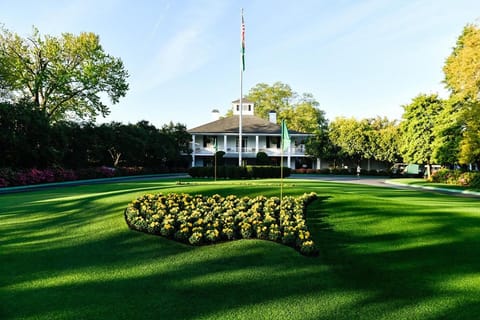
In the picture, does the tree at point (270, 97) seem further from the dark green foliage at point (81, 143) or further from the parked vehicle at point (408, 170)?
the parked vehicle at point (408, 170)

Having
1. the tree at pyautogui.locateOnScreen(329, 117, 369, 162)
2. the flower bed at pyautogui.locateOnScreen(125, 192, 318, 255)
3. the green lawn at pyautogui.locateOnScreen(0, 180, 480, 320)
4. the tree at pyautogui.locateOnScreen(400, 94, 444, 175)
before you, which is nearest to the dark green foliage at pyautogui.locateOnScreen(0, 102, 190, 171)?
the green lawn at pyautogui.locateOnScreen(0, 180, 480, 320)

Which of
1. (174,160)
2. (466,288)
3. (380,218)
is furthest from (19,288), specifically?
(174,160)

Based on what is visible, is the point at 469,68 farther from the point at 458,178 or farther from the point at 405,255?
the point at 405,255

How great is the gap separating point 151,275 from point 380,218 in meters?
5.74

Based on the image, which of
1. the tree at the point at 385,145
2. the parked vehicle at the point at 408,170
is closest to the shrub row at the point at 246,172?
the parked vehicle at the point at 408,170

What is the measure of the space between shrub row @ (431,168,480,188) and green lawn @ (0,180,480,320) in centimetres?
1869

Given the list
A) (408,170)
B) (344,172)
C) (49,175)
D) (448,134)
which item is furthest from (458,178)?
(49,175)

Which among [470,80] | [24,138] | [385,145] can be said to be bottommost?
[24,138]

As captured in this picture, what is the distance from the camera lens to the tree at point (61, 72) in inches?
1336

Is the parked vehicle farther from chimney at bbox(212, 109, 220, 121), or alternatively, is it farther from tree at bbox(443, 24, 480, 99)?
chimney at bbox(212, 109, 220, 121)

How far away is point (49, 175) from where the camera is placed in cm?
2497

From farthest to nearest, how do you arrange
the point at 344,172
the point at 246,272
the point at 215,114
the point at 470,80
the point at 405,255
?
the point at 215,114 → the point at 344,172 → the point at 470,80 → the point at 405,255 → the point at 246,272

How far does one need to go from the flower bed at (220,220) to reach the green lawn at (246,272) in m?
0.25

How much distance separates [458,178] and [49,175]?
Answer: 99.5 ft
